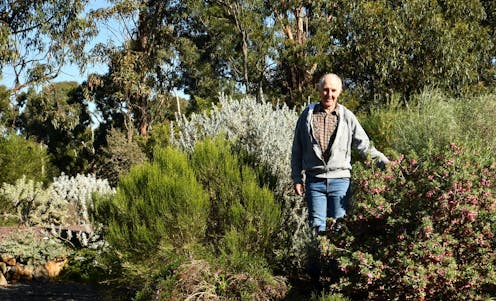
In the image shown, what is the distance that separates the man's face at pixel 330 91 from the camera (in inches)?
177

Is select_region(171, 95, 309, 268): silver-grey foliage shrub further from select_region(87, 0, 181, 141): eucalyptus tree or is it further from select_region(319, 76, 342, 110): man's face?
select_region(87, 0, 181, 141): eucalyptus tree

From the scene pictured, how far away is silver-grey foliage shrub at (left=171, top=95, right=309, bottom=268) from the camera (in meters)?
4.86

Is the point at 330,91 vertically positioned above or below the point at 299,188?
above

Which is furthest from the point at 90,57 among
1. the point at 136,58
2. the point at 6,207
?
the point at 6,207

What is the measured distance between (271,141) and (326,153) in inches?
30.8

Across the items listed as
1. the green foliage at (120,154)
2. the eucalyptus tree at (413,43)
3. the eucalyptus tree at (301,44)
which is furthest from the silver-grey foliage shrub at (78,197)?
the eucalyptus tree at (301,44)

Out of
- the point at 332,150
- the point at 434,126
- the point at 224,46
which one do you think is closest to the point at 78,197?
the point at 434,126

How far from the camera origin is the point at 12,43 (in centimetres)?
1939

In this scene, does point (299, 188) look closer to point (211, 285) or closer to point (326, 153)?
point (326, 153)

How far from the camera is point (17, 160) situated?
60.5 feet

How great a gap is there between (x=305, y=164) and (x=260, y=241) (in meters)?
0.70

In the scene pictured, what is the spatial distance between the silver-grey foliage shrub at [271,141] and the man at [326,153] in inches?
12.7

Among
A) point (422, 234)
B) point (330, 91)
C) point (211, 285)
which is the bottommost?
point (211, 285)

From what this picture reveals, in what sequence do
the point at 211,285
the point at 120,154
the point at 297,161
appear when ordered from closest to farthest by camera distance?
the point at 211,285 → the point at 297,161 → the point at 120,154
